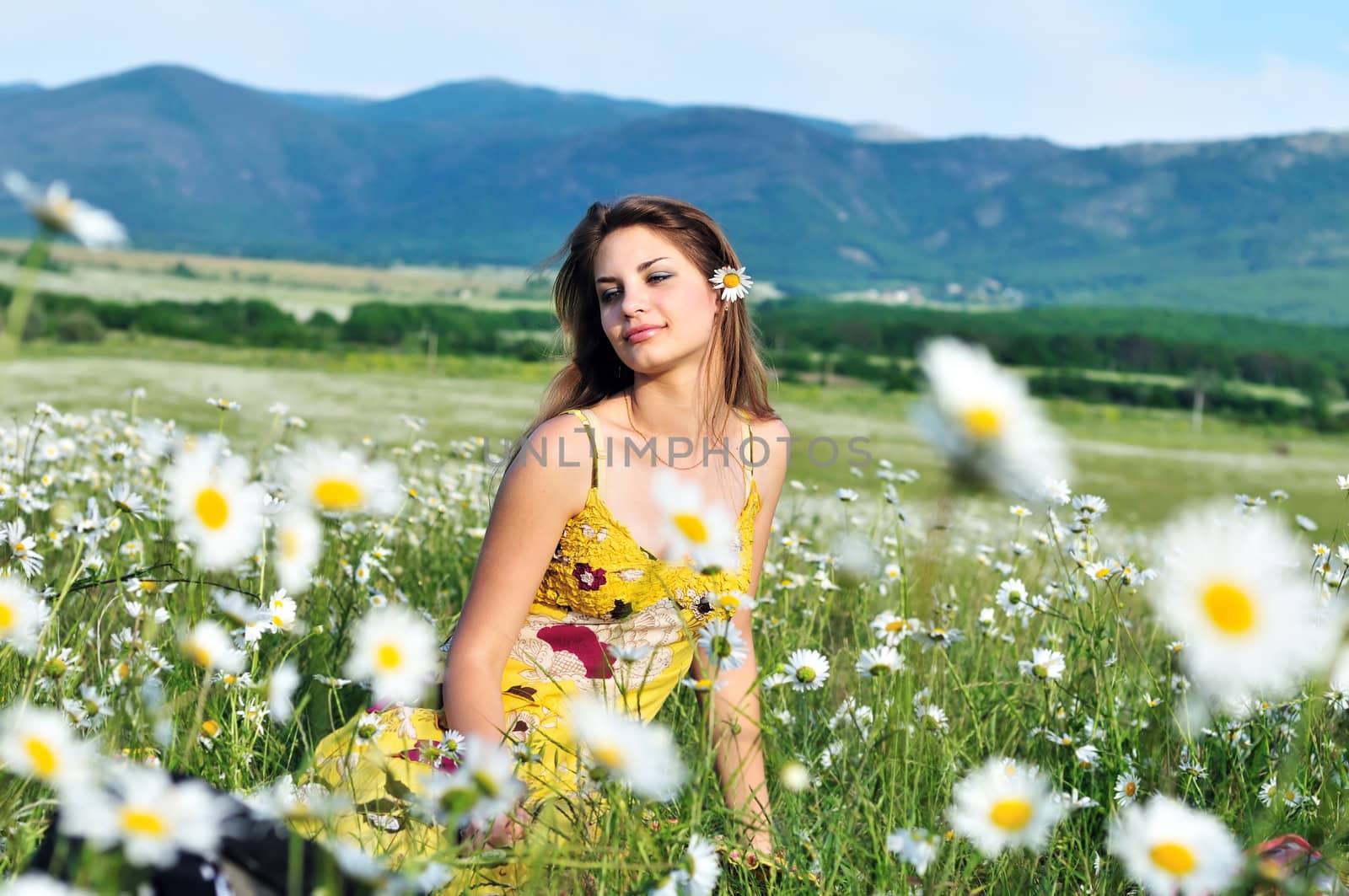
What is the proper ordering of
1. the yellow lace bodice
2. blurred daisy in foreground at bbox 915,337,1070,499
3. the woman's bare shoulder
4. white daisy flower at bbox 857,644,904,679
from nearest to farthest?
1. blurred daisy in foreground at bbox 915,337,1070,499
2. white daisy flower at bbox 857,644,904,679
3. the woman's bare shoulder
4. the yellow lace bodice

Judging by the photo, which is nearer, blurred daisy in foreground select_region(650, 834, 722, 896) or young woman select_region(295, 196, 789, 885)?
blurred daisy in foreground select_region(650, 834, 722, 896)

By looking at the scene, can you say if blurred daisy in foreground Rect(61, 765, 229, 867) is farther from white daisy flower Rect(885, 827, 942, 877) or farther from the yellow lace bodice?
the yellow lace bodice

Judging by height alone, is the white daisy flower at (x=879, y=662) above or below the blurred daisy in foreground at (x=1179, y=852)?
below

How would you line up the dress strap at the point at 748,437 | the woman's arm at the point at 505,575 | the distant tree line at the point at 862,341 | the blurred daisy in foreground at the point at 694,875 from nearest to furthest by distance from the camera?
the blurred daisy in foreground at the point at 694,875, the woman's arm at the point at 505,575, the dress strap at the point at 748,437, the distant tree line at the point at 862,341

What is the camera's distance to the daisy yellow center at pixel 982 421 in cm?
52

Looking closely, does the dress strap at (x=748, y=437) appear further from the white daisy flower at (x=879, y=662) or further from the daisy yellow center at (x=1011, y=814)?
the daisy yellow center at (x=1011, y=814)

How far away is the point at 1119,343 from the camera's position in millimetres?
81312

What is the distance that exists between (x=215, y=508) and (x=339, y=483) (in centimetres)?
12

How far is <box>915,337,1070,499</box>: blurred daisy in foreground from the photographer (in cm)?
50

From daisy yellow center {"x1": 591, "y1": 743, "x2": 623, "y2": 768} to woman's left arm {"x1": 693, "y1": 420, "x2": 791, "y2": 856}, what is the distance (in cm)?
59

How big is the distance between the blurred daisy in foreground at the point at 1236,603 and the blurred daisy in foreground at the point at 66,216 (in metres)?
0.85

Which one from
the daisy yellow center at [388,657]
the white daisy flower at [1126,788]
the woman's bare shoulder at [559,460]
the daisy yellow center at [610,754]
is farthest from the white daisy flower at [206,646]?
the white daisy flower at [1126,788]

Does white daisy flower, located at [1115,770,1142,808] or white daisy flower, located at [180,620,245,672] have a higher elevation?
white daisy flower, located at [180,620,245,672]

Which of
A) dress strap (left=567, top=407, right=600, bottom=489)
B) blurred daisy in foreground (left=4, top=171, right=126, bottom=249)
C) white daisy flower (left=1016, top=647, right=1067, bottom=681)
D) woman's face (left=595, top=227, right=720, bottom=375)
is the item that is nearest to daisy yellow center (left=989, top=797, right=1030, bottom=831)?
blurred daisy in foreground (left=4, top=171, right=126, bottom=249)
